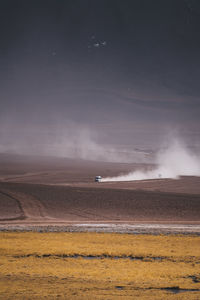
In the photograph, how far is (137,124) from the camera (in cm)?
17400

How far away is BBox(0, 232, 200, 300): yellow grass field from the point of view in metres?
11.6

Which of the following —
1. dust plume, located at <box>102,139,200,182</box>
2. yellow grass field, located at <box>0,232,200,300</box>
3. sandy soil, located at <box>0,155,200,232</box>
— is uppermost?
dust plume, located at <box>102,139,200,182</box>

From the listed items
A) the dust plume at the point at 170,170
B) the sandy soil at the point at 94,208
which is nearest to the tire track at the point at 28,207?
the sandy soil at the point at 94,208

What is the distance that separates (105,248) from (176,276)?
4212 millimetres

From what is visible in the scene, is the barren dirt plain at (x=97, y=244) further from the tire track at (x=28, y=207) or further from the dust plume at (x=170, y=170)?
the dust plume at (x=170, y=170)

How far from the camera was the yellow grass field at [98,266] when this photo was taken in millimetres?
11562

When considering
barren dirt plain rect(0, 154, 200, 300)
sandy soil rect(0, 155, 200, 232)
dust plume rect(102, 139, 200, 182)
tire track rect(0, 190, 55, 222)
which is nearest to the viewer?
barren dirt plain rect(0, 154, 200, 300)

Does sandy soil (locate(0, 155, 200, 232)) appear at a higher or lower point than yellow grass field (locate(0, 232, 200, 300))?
higher

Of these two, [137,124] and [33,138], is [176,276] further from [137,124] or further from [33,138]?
[137,124]

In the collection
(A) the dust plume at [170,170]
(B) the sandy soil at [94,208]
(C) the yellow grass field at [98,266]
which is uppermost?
(A) the dust plume at [170,170]

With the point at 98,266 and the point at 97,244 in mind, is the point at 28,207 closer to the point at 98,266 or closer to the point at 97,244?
the point at 97,244

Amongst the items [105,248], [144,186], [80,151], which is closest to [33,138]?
[80,151]

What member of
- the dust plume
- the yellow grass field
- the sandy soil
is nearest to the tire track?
the sandy soil

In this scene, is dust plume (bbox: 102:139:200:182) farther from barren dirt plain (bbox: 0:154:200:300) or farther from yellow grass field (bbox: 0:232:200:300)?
yellow grass field (bbox: 0:232:200:300)
